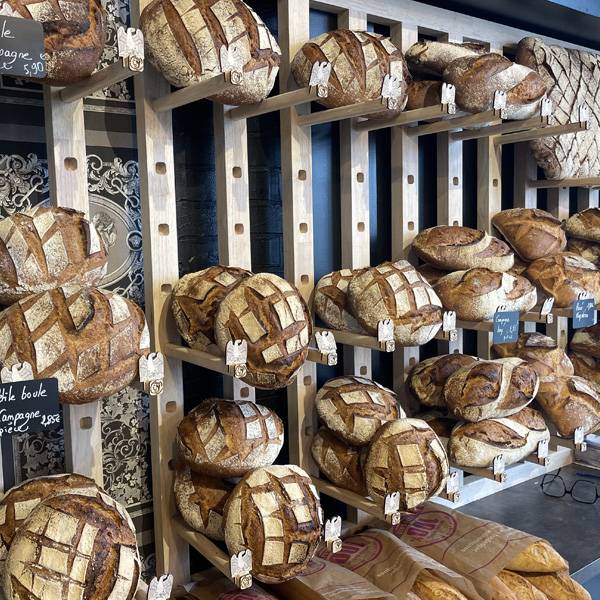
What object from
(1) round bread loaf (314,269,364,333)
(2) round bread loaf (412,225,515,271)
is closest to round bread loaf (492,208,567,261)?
(2) round bread loaf (412,225,515,271)

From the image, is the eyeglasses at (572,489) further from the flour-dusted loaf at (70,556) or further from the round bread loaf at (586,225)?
the flour-dusted loaf at (70,556)

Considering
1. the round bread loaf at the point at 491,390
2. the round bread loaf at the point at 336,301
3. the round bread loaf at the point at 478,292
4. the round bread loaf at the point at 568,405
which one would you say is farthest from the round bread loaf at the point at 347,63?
the round bread loaf at the point at 568,405

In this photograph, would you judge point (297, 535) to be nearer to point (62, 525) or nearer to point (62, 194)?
point (62, 525)

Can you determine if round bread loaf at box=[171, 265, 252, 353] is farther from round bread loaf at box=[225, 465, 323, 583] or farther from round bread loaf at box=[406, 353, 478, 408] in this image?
round bread loaf at box=[406, 353, 478, 408]

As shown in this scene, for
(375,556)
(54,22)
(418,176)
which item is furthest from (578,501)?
(54,22)

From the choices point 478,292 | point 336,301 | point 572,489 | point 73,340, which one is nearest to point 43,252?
point 73,340

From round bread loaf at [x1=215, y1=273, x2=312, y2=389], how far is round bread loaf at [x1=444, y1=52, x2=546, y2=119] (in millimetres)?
969

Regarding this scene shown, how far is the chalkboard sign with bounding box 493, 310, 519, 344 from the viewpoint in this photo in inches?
81.9

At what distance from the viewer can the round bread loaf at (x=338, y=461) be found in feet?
6.46

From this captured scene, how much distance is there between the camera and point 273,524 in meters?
1.54

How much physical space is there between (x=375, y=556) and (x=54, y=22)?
160cm

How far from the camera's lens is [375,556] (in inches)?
78.2

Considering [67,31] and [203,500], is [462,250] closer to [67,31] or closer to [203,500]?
[203,500]

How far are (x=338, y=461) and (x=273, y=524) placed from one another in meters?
Result: 0.49
